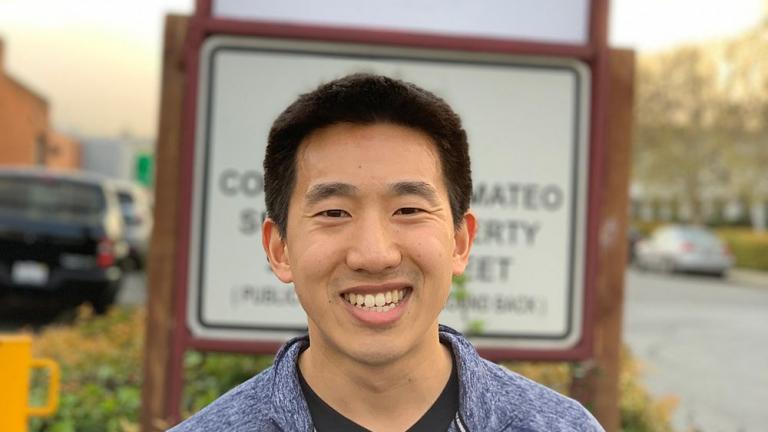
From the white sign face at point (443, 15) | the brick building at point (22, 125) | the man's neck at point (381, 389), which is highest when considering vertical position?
the brick building at point (22, 125)

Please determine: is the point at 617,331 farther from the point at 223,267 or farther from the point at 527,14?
the point at 223,267

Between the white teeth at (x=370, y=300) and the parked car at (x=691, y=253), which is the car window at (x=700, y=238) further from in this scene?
the white teeth at (x=370, y=300)

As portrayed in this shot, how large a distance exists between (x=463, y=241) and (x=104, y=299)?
10150 millimetres

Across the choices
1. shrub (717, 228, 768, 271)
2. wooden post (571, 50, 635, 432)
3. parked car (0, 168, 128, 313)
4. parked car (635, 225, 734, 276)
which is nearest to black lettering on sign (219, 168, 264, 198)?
wooden post (571, 50, 635, 432)

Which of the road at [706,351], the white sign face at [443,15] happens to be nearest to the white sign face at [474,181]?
the white sign face at [443,15]

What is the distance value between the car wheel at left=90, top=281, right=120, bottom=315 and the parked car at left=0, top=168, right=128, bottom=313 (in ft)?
0.04

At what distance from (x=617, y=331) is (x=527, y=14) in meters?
1.35

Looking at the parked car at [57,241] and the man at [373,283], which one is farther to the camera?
the parked car at [57,241]

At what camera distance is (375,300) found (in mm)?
1460

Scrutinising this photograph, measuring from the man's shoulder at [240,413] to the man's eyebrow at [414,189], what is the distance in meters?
0.37

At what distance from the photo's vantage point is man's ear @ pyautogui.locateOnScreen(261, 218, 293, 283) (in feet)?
5.24

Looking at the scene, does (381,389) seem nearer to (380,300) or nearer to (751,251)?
(380,300)

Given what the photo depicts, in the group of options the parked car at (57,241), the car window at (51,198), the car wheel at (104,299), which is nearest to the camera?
the parked car at (57,241)

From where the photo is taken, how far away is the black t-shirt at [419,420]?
1.42 meters
